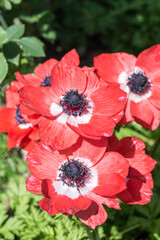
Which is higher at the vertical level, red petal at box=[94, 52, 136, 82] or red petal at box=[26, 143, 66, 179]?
red petal at box=[94, 52, 136, 82]

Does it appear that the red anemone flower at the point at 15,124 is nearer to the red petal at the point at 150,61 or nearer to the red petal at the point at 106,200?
the red petal at the point at 106,200

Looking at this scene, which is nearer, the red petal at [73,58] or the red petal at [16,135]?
the red petal at [73,58]

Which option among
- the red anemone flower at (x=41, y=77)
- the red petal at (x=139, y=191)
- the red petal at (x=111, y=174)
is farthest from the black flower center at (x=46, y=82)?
the red petal at (x=139, y=191)

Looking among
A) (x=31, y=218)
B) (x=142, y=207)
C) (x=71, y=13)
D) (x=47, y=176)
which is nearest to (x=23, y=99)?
(x=47, y=176)

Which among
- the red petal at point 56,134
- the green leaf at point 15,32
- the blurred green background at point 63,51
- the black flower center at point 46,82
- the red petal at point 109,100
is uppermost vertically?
the green leaf at point 15,32

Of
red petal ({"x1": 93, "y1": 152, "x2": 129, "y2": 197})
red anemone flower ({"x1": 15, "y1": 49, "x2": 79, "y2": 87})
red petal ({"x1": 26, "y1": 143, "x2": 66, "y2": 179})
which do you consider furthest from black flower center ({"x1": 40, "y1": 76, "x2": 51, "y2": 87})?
red petal ({"x1": 93, "y1": 152, "x2": 129, "y2": 197})

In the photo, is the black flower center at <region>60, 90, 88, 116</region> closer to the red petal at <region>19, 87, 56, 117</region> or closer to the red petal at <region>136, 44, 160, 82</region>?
the red petal at <region>19, 87, 56, 117</region>

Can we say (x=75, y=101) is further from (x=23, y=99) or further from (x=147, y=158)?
(x=147, y=158)
